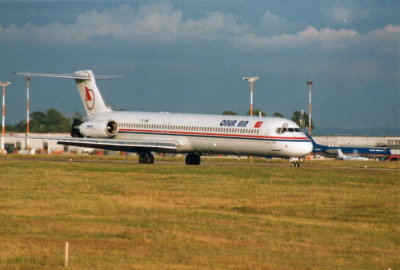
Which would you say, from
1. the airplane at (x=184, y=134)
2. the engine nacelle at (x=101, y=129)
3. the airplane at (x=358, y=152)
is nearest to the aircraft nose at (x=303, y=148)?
the airplane at (x=184, y=134)

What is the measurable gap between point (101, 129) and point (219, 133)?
35.1ft

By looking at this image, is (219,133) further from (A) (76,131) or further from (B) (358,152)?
(B) (358,152)

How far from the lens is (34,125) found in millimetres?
180625

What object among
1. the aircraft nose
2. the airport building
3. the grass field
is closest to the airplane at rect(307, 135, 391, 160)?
the airport building

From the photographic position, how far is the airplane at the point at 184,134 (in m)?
51.4

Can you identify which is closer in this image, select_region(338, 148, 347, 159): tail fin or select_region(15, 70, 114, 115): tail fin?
select_region(15, 70, 114, 115): tail fin

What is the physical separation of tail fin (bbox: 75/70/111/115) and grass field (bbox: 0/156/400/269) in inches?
722

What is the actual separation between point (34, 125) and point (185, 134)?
429ft

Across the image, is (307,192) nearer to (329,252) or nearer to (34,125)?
(329,252)

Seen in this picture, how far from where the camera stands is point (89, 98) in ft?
211

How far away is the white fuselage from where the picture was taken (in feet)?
168

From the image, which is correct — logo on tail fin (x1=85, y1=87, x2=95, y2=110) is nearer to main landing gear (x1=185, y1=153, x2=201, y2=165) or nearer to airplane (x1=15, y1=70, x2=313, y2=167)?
airplane (x1=15, y1=70, x2=313, y2=167)

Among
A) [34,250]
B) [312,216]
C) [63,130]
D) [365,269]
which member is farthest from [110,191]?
[63,130]

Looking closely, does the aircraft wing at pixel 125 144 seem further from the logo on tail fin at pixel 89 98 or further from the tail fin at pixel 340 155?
the tail fin at pixel 340 155
